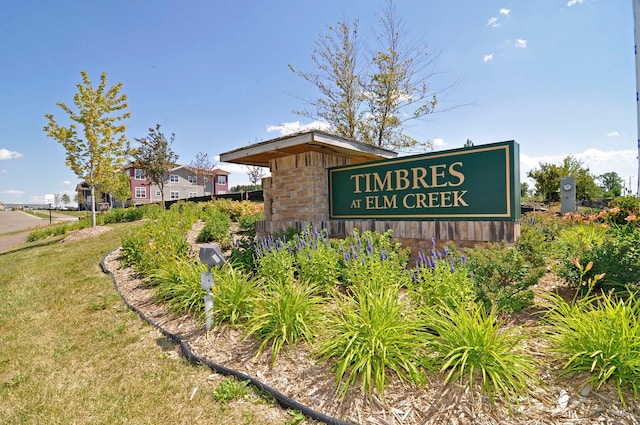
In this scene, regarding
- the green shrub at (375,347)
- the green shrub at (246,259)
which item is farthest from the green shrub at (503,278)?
the green shrub at (246,259)

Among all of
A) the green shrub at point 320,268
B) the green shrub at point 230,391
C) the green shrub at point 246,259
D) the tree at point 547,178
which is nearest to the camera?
the green shrub at point 230,391

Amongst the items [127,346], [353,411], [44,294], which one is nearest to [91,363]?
[127,346]

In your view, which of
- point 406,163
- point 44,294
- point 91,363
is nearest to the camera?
point 91,363

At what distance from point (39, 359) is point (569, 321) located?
4876 mm

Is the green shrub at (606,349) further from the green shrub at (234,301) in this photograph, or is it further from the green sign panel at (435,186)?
the green shrub at (234,301)

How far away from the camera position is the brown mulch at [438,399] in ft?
6.37

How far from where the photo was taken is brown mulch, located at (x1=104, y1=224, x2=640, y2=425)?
1.94m

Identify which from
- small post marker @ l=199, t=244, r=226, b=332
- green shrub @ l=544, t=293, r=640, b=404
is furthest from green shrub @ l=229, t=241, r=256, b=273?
green shrub @ l=544, t=293, r=640, b=404

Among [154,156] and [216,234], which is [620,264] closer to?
[216,234]

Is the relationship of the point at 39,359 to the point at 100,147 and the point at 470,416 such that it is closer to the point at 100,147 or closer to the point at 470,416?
the point at 470,416

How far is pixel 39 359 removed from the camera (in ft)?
10.7

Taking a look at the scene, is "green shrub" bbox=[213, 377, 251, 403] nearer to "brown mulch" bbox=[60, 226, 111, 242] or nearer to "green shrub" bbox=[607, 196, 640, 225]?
"green shrub" bbox=[607, 196, 640, 225]

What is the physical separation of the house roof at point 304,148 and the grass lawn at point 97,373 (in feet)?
10.9

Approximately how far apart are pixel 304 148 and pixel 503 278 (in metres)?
3.88
